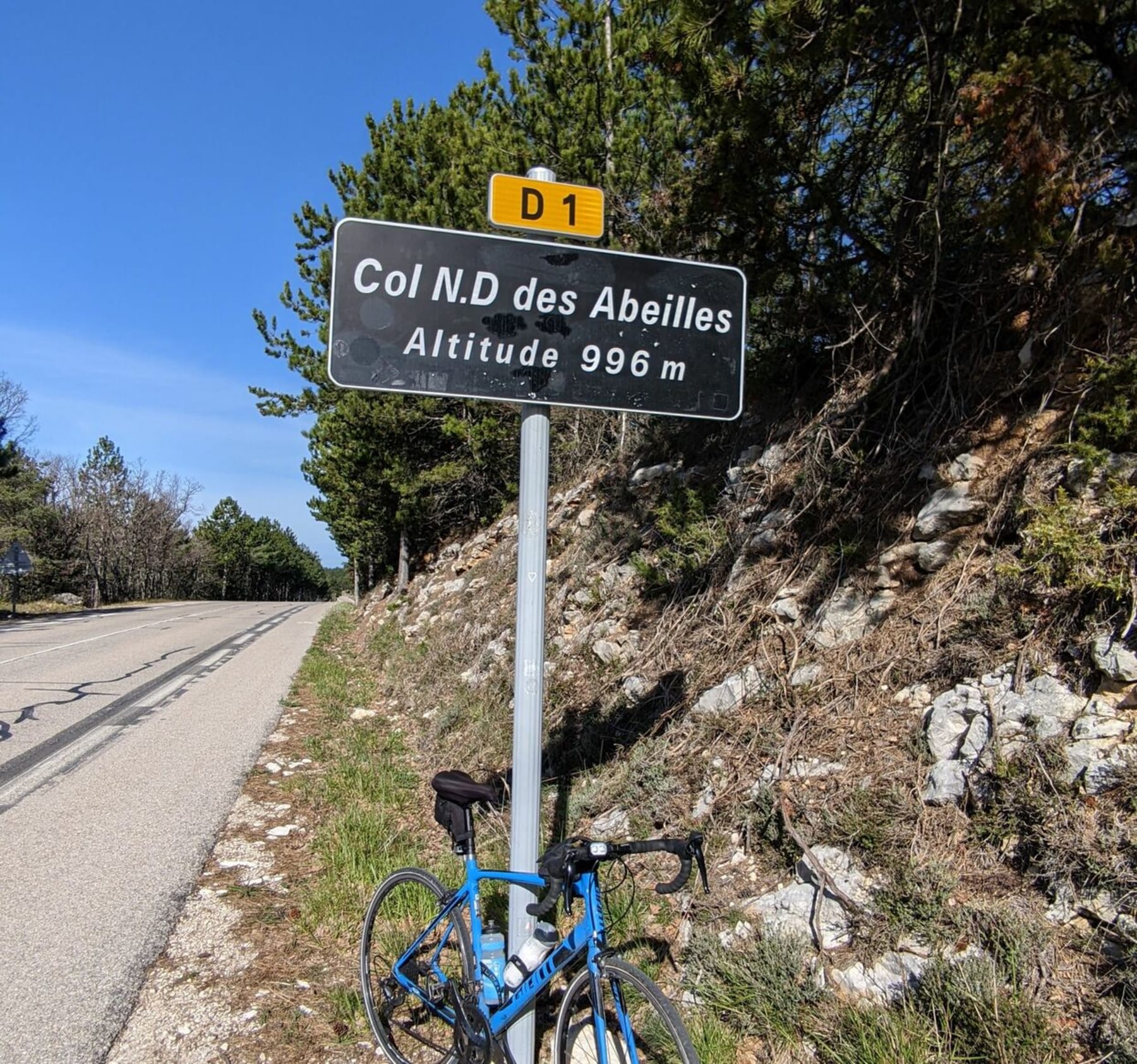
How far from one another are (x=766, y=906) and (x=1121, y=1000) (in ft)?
3.89

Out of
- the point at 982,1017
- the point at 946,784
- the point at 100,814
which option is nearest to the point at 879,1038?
the point at 982,1017

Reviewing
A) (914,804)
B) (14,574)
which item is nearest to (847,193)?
(914,804)

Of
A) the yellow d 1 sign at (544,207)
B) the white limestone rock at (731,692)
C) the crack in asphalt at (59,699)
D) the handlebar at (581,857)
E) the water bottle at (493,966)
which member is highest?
the yellow d 1 sign at (544,207)

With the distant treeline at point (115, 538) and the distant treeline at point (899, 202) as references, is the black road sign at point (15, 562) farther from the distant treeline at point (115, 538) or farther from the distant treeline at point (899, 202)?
the distant treeline at point (899, 202)

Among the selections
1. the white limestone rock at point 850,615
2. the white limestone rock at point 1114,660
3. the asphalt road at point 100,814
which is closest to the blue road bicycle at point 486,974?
the asphalt road at point 100,814

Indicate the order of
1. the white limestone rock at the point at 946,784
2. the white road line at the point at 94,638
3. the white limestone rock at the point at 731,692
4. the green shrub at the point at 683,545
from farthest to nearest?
the white road line at the point at 94,638, the green shrub at the point at 683,545, the white limestone rock at the point at 731,692, the white limestone rock at the point at 946,784

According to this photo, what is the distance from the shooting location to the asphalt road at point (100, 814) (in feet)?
10.6

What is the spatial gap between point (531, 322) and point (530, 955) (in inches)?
77.3

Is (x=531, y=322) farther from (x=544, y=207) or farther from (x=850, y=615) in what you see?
(x=850, y=615)

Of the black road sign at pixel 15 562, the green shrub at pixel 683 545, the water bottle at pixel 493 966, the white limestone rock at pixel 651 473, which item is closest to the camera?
the water bottle at pixel 493 966

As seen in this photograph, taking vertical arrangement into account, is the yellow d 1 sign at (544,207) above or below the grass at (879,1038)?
above

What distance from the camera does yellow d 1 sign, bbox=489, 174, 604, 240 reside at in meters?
2.51

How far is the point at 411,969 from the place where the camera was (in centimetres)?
293

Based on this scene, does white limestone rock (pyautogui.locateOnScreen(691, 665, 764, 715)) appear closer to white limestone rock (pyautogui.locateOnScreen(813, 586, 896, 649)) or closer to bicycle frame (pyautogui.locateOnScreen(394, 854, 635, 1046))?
white limestone rock (pyautogui.locateOnScreen(813, 586, 896, 649))
